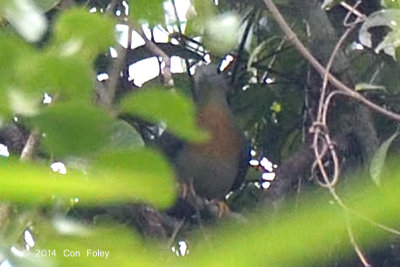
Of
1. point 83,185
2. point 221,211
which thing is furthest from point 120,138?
point 221,211

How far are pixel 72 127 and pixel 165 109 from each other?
4 cm

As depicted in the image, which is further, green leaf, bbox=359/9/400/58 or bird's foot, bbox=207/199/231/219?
bird's foot, bbox=207/199/231/219

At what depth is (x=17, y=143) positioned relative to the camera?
1291 millimetres

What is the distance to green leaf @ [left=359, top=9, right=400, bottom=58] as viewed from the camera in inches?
64.2

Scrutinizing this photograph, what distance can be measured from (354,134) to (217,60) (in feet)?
1.68

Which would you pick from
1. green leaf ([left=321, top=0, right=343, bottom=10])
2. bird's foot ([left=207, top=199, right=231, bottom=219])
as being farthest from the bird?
green leaf ([left=321, top=0, right=343, bottom=10])

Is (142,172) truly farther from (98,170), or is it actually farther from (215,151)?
(215,151)

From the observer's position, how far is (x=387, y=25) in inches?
67.7

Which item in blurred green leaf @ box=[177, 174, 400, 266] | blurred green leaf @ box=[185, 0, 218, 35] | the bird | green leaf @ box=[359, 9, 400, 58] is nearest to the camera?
blurred green leaf @ box=[177, 174, 400, 266]

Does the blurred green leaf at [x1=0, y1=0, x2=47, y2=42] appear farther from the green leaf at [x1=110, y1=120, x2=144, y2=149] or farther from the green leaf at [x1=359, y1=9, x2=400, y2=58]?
the green leaf at [x1=359, y1=9, x2=400, y2=58]

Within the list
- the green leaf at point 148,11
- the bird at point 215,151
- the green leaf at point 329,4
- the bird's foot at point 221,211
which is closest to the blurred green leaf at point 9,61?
the green leaf at point 148,11

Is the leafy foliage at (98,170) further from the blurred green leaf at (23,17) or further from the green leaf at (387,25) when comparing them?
the green leaf at (387,25)

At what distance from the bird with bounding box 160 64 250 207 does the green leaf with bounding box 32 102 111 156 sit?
6.86ft

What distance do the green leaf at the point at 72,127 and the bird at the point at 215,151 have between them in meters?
2.09
